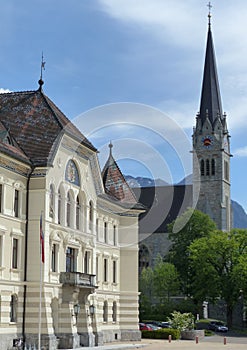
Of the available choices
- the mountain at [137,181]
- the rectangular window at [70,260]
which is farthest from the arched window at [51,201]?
the mountain at [137,181]

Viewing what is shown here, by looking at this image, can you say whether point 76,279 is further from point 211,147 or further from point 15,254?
point 211,147

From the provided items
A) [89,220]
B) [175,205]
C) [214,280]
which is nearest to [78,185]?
[89,220]

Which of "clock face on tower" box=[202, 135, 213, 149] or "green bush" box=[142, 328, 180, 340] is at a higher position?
"clock face on tower" box=[202, 135, 213, 149]

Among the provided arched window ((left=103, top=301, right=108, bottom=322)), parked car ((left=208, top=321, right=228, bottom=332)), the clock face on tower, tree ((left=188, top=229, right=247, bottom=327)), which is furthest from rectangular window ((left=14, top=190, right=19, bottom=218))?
the clock face on tower

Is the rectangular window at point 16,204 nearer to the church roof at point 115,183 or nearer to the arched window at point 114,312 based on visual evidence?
the arched window at point 114,312

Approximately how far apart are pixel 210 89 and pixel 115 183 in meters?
65.5

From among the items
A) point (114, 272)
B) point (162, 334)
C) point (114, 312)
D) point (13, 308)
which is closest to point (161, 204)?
point (162, 334)

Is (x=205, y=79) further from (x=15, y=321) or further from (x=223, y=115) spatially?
(x=15, y=321)

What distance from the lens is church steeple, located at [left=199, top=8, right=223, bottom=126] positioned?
121625mm

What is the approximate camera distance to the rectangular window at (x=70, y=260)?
1848 inches

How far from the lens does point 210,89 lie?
12188 cm

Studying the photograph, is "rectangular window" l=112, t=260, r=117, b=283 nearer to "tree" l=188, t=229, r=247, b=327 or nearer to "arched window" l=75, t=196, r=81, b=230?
"arched window" l=75, t=196, r=81, b=230

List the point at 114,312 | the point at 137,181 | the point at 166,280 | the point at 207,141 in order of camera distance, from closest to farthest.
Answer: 1. the point at 114,312
2. the point at 137,181
3. the point at 166,280
4. the point at 207,141

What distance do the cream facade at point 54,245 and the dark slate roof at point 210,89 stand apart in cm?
7154
